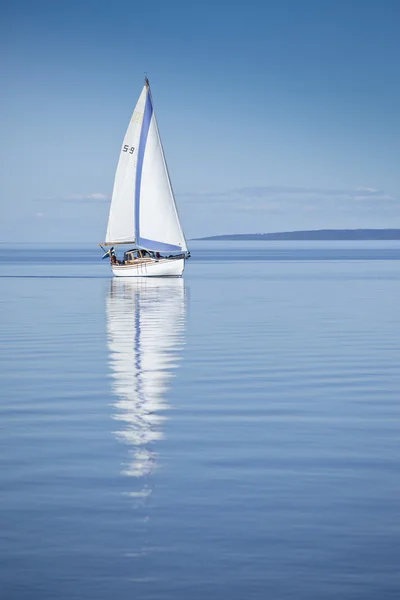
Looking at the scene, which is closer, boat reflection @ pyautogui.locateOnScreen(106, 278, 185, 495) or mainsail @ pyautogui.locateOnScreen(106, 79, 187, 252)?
boat reflection @ pyautogui.locateOnScreen(106, 278, 185, 495)

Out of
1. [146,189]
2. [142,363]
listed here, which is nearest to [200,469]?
[142,363]

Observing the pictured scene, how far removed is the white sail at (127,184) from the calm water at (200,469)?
66.2m

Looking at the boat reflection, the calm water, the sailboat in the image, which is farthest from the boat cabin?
the calm water

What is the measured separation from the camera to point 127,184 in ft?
344

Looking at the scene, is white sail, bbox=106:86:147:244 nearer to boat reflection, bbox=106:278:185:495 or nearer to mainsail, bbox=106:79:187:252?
mainsail, bbox=106:79:187:252

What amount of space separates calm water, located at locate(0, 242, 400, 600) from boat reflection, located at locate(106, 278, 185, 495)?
89 millimetres

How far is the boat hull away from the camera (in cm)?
9912

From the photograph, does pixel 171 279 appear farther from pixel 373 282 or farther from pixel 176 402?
pixel 176 402

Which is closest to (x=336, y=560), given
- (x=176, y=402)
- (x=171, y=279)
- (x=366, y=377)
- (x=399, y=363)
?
(x=176, y=402)

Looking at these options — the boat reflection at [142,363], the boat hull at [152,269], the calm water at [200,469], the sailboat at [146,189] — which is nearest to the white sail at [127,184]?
the sailboat at [146,189]

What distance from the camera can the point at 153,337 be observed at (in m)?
40.5

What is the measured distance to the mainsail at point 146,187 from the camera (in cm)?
10425

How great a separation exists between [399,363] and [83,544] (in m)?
20.6

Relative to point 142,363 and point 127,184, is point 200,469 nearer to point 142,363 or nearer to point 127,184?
point 142,363
